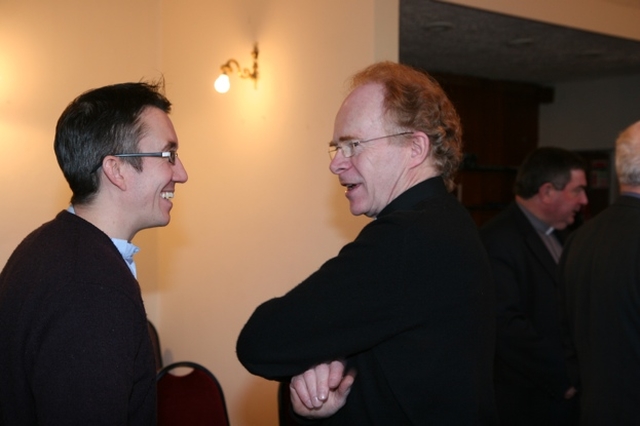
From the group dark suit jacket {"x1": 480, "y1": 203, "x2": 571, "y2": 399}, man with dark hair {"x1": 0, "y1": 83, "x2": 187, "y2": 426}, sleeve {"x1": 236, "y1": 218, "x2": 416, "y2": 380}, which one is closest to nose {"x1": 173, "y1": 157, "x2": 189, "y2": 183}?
man with dark hair {"x1": 0, "y1": 83, "x2": 187, "y2": 426}

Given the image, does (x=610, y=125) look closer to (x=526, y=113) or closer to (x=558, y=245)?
(x=526, y=113)

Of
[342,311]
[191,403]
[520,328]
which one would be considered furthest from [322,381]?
[520,328]

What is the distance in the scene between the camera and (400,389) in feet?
4.77

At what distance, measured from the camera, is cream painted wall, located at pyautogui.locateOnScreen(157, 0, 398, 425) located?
334 centimetres

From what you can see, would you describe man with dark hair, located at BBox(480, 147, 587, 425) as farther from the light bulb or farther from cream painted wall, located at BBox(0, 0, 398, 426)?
the light bulb

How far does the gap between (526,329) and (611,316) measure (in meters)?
0.67

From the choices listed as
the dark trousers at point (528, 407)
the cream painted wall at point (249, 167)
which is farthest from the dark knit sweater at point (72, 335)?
the dark trousers at point (528, 407)

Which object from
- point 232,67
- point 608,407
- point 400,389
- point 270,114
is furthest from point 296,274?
point 400,389

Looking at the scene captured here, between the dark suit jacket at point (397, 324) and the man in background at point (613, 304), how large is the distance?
1.09 meters

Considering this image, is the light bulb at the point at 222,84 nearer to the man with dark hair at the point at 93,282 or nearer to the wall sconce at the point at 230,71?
the wall sconce at the point at 230,71

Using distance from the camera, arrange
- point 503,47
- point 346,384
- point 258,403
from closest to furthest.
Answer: point 346,384 → point 258,403 → point 503,47

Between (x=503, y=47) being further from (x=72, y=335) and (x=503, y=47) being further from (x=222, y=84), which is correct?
(x=72, y=335)

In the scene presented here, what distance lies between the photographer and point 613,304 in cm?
243

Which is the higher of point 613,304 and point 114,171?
point 114,171
